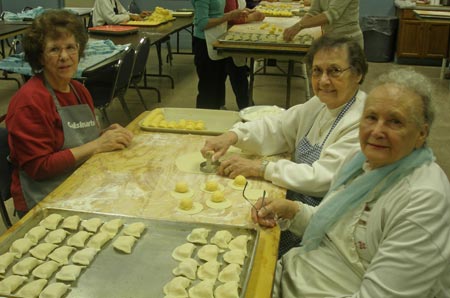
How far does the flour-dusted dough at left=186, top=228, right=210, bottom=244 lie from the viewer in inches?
57.3

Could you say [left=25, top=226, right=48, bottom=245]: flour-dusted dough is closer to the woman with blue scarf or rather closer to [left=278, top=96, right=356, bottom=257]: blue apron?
the woman with blue scarf

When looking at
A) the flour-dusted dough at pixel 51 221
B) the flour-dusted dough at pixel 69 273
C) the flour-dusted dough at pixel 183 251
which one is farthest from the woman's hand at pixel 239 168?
the flour-dusted dough at pixel 69 273

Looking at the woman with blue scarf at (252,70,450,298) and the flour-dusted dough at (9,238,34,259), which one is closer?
the woman with blue scarf at (252,70,450,298)

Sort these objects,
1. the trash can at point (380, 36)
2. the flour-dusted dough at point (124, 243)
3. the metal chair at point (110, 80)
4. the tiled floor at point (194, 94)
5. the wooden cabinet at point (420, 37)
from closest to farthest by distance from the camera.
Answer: the flour-dusted dough at point (124, 243) → the metal chair at point (110, 80) → the tiled floor at point (194, 94) → the wooden cabinet at point (420, 37) → the trash can at point (380, 36)

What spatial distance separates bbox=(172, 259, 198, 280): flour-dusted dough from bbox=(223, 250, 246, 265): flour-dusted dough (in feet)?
0.30

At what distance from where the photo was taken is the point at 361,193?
1471 mm

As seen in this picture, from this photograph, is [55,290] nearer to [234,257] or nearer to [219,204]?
[234,257]

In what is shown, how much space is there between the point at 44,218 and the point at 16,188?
0.63 m

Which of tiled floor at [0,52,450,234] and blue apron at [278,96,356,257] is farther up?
blue apron at [278,96,356,257]

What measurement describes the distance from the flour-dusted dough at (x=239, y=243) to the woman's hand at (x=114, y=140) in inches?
35.0

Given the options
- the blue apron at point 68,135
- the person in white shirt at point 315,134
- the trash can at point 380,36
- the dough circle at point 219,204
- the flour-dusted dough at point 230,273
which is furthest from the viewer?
the trash can at point 380,36

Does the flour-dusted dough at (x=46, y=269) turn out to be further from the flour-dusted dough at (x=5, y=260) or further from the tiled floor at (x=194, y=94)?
A: the tiled floor at (x=194, y=94)

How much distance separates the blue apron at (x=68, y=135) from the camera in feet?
6.84

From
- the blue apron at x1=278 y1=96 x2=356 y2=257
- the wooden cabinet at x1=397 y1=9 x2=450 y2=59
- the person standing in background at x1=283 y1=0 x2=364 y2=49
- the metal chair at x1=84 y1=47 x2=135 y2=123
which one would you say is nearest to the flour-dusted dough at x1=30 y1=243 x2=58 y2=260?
the blue apron at x1=278 y1=96 x2=356 y2=257
